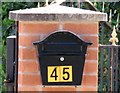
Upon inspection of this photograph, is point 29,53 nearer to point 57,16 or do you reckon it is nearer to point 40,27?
point 40,27

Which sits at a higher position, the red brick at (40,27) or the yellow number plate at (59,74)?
the red brick at (40,27)

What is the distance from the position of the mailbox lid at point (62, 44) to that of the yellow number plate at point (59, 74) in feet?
0.31

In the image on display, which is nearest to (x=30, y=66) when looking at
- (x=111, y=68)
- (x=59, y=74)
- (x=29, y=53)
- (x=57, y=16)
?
(x=29, y=53)

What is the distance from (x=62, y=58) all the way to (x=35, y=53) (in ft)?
0.53

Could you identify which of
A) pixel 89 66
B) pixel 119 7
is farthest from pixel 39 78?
pixel 119 7

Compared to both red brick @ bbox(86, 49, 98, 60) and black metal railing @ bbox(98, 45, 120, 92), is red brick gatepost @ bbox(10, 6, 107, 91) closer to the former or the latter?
red brick @ bbox(86, 49, 98, 60)

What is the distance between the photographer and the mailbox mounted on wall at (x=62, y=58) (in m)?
2.49

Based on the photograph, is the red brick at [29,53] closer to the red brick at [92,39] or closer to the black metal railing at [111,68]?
the red brick at [92,39]

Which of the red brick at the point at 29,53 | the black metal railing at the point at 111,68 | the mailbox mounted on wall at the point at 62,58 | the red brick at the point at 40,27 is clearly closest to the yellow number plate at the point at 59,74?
the mailbox mounted on wall at the point at 62,58

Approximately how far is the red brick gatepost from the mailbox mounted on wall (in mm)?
40

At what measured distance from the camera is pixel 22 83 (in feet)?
8.36

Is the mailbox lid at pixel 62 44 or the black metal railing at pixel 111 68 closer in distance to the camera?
the mailbox lid at pixel 62 44

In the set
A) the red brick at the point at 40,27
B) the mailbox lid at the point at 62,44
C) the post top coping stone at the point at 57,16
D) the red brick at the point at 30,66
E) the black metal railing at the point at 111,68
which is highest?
the post top coping stone at the point at 57,16

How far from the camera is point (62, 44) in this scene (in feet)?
8.21
